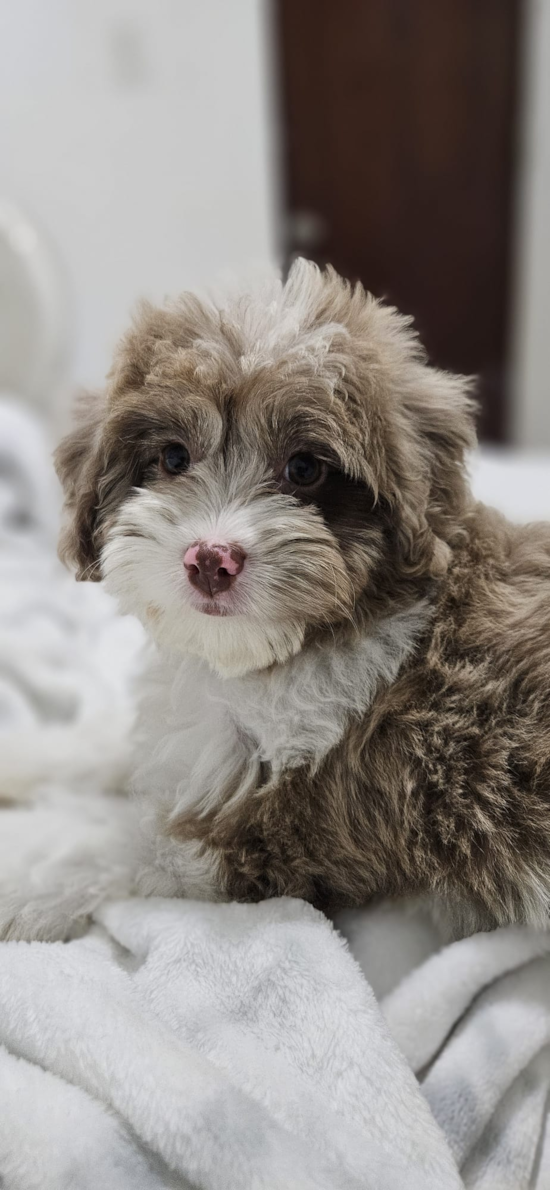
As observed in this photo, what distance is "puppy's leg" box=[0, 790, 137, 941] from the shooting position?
1389 millimetres

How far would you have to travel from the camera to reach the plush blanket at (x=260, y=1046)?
103cm

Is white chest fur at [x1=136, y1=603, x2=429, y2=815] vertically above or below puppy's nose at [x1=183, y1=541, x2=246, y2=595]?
below

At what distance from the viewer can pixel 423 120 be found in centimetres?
502

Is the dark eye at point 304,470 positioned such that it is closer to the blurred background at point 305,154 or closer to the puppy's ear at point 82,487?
the puppy's ear at point 82,487

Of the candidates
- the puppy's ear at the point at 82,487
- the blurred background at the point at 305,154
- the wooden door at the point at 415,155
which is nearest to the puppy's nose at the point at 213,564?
the puppy's ear at the point at 82,487

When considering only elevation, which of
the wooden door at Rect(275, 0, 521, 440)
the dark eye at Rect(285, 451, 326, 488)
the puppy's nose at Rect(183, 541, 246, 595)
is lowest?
the puppy's nose at Rect(183, 541, 246, 595)

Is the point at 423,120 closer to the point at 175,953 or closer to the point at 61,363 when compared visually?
the point at 61,363

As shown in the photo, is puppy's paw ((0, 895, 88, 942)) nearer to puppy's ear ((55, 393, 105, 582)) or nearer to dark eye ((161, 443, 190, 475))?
puppy's ear ((55, 393, 105, 582))

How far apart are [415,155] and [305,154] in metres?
0.61

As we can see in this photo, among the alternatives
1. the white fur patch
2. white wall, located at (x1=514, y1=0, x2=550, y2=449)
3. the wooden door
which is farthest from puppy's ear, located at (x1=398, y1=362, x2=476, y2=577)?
white wall, located at (x1=514, y1=0, x2=550, y2=449)

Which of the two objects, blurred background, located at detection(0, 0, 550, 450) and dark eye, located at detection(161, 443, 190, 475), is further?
blurred background, located at detection(0, 0, 550, 450)

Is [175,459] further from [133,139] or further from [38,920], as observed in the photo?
[133,139]

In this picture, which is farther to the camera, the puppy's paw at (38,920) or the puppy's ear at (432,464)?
the puppy's paw at (38,920)

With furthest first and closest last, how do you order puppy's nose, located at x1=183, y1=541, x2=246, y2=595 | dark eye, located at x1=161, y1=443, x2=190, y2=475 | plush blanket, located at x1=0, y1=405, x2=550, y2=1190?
dark eye, located at x1=161, y1=443, x2=190, y2=475, puppy's nose, located at x1=183, y1=541, x2=246, y2=595, plush blanket, located at x1=0, y1=405, x2=550, y2=1190
